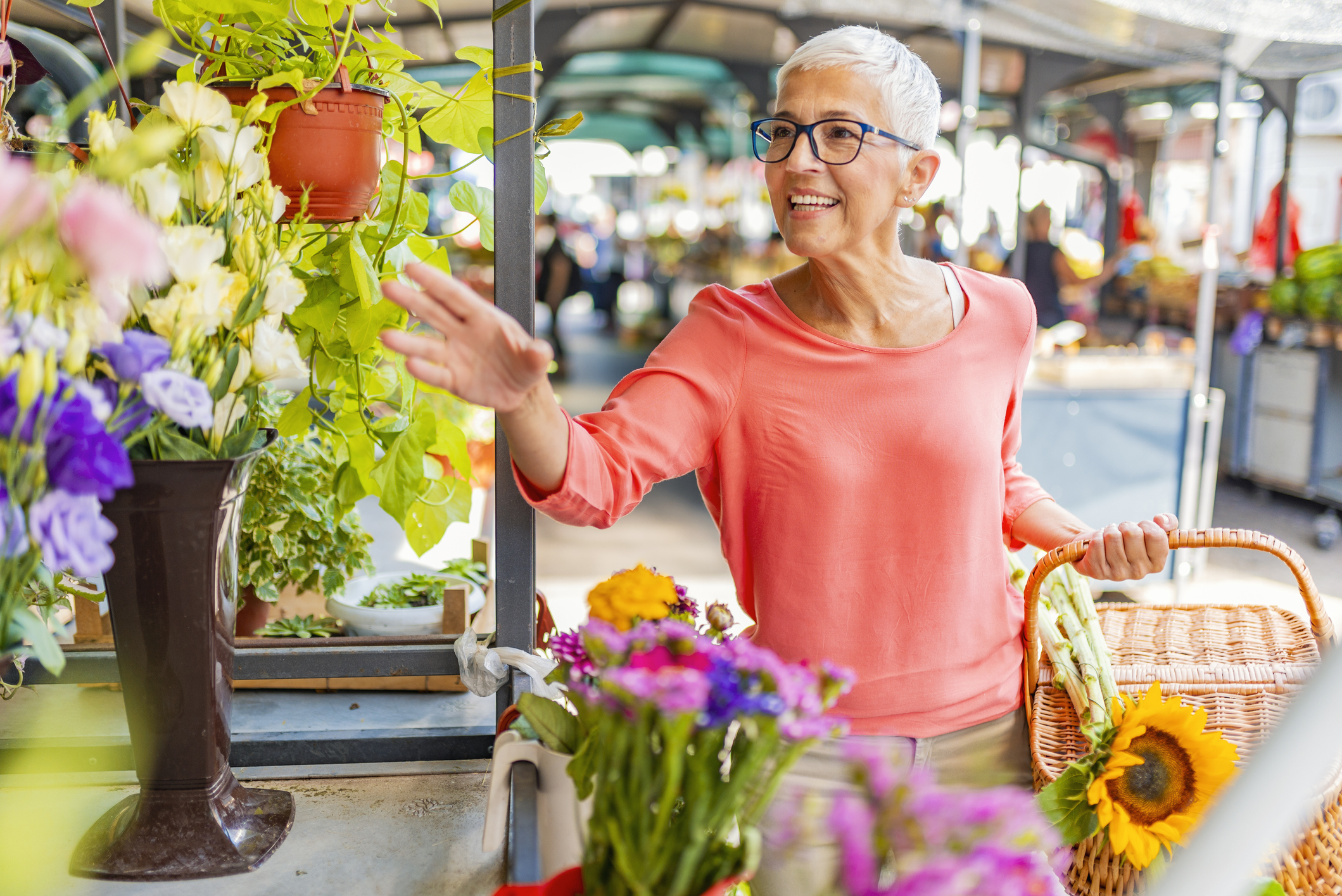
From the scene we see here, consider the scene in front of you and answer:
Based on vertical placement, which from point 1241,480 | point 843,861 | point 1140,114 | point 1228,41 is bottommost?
point 1241,480

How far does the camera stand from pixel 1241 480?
22.1 feet

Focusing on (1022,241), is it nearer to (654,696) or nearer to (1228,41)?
(1228,41)

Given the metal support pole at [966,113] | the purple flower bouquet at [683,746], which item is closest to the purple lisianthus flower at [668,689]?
the purple flower bouquet at [683,746]

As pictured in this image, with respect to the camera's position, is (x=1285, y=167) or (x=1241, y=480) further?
(x=1241, y=480)

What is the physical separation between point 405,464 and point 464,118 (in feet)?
1.40

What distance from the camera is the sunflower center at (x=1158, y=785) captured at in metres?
1.12

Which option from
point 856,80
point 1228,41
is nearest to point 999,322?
point 856,80

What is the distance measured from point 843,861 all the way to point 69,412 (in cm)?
54

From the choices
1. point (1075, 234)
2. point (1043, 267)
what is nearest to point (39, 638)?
point (1043, 267)

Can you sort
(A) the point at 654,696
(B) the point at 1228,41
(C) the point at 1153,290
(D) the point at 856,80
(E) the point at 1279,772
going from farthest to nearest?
(C) the point at 1153,290
(B) the point at 1228,41
(D) the point at 856,80
(A) the point at 654,696
(E) the point at 1279,772

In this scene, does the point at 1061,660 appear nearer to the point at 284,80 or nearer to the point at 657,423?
the point at 657,423

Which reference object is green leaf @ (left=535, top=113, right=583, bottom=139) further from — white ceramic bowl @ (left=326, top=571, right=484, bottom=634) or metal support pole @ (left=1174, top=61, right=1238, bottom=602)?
metal support pole @ (left=1174, top=61, right=1238, bottom=602)

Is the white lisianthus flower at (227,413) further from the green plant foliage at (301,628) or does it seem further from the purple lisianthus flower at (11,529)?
the green plant foliage at (301,628)

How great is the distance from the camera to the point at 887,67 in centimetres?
128
